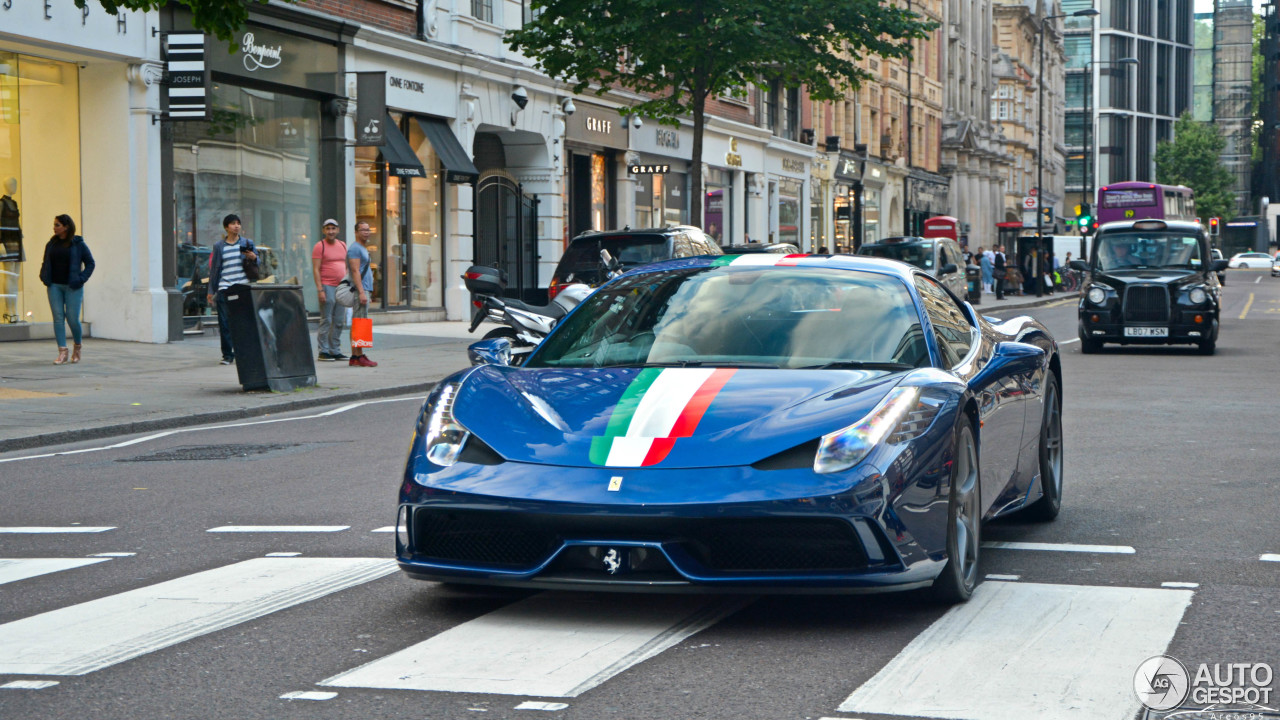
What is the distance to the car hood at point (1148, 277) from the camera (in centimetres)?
2206

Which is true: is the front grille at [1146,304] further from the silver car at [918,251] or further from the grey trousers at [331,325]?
the grey trousers at [331,325]

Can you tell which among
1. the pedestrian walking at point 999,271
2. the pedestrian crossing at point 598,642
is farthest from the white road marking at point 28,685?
the pedestrian walking at point 999,271

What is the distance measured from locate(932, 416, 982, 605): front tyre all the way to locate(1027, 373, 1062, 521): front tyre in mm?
1602

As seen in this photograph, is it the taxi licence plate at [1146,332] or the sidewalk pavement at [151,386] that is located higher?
the taxi licence plate at [1146,332]

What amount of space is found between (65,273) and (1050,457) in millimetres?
13465

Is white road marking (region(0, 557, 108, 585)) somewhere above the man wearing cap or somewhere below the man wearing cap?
below

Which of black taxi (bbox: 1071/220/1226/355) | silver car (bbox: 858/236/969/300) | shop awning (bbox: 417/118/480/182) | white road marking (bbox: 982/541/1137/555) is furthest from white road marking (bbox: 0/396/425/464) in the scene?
silver car (bbox: 858/236/969/300)

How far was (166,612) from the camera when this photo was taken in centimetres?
542

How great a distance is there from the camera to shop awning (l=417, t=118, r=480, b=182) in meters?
29.0

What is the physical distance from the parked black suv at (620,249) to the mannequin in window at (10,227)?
24.2ft

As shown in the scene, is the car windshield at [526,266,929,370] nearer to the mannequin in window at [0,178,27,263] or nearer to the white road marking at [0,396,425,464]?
the white road marking at [0,396,425,464]

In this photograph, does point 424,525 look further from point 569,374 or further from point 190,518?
point 190,518

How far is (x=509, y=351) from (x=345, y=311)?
1424 centimetres

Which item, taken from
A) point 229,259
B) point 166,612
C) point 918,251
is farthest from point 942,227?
point 166,612
